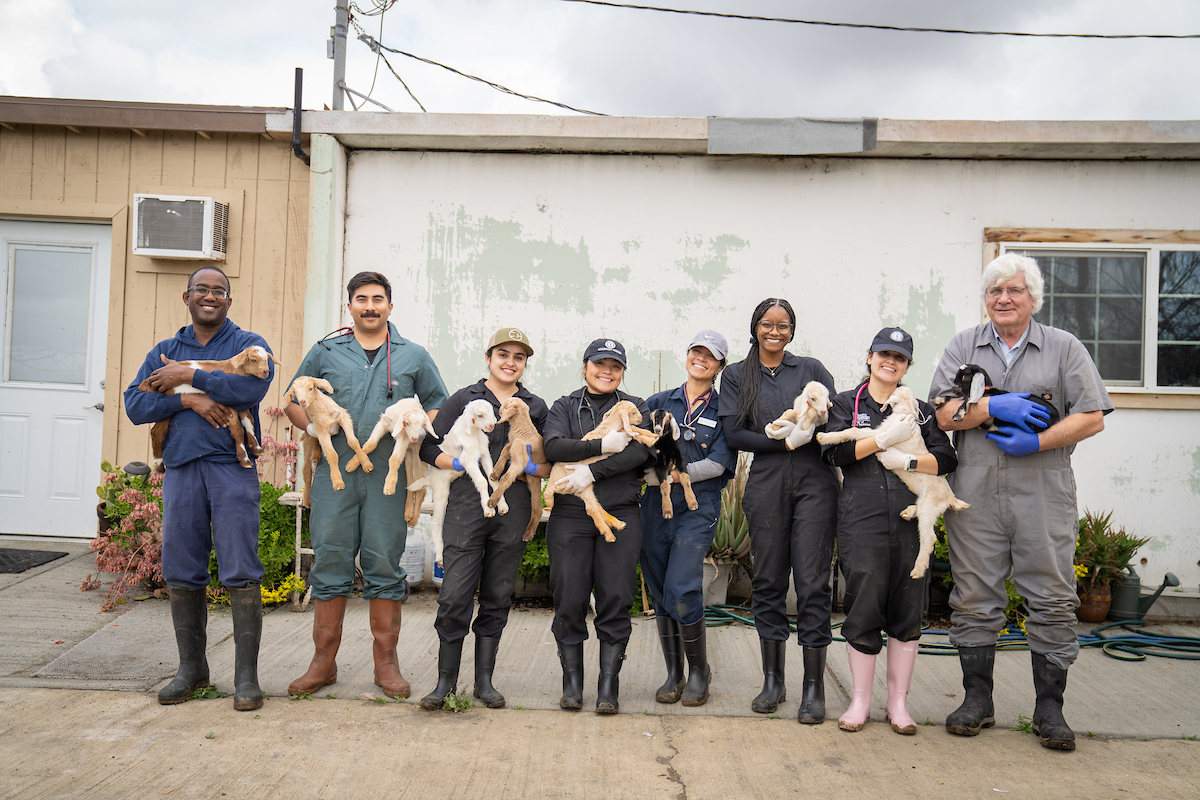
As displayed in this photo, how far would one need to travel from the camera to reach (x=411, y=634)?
516 cm

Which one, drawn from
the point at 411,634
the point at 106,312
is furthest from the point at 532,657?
the point at 106,312

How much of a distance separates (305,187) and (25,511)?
12.0 feet

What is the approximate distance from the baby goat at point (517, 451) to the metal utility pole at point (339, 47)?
4.58 meters

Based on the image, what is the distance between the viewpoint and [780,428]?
3.72 meters

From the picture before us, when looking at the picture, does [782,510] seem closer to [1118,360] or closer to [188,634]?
[188,634]

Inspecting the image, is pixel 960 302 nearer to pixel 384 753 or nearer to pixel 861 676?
pixel 861 676

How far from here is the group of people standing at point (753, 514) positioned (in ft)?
12.1

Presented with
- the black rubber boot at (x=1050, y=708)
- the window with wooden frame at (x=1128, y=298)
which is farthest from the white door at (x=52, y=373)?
the window with wooden frame at (x=1128, y=298)

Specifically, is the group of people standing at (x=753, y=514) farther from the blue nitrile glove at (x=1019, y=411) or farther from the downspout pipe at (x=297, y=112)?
the downspout pipe at (x=297, y=112)

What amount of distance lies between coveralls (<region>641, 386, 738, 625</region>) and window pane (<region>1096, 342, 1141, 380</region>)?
406 cm

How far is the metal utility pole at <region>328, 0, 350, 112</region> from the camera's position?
705 centimetres

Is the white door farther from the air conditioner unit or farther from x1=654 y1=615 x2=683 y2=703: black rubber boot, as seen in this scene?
x1=654 y1=615 x2=683 y2=703: black rubber boot

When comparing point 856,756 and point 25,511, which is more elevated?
point 25,511

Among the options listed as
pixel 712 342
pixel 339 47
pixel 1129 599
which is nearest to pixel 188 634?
pixel 712 342
